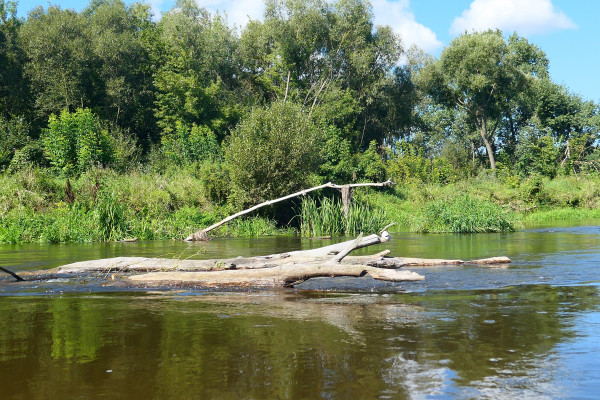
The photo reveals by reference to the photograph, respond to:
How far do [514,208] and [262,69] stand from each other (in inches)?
1103

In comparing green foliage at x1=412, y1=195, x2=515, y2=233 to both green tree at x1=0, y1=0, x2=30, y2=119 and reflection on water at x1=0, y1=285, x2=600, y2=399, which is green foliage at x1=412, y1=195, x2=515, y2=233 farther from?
green tree at x1=0, y1=0, x2=30, y2=119

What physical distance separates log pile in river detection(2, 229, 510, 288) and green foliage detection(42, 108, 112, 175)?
20.8m

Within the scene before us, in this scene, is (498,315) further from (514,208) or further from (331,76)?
(331,76)

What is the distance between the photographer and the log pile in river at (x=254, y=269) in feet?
29.1

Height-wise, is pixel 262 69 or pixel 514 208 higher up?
pixel 262 69

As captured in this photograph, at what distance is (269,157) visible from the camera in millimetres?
28734

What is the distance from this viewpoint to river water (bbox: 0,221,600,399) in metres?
4.21

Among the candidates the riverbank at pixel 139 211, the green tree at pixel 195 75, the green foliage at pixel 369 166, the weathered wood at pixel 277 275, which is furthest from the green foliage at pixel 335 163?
the weathered wood at pixel 277 275

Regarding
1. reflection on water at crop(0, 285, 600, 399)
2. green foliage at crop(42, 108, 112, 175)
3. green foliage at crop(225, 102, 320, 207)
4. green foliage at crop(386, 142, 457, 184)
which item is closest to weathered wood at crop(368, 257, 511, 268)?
reflection on water at crop(0, 285, 600, 399)

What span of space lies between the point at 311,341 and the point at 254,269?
3.83 meters

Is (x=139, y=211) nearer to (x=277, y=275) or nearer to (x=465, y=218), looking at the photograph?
(x=465, y=218)

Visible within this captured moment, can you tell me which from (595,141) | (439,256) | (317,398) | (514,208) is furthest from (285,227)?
(595,141)

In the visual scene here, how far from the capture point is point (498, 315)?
6.64m

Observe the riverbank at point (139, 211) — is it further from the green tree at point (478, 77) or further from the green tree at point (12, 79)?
the green tree at point (478, 77)
